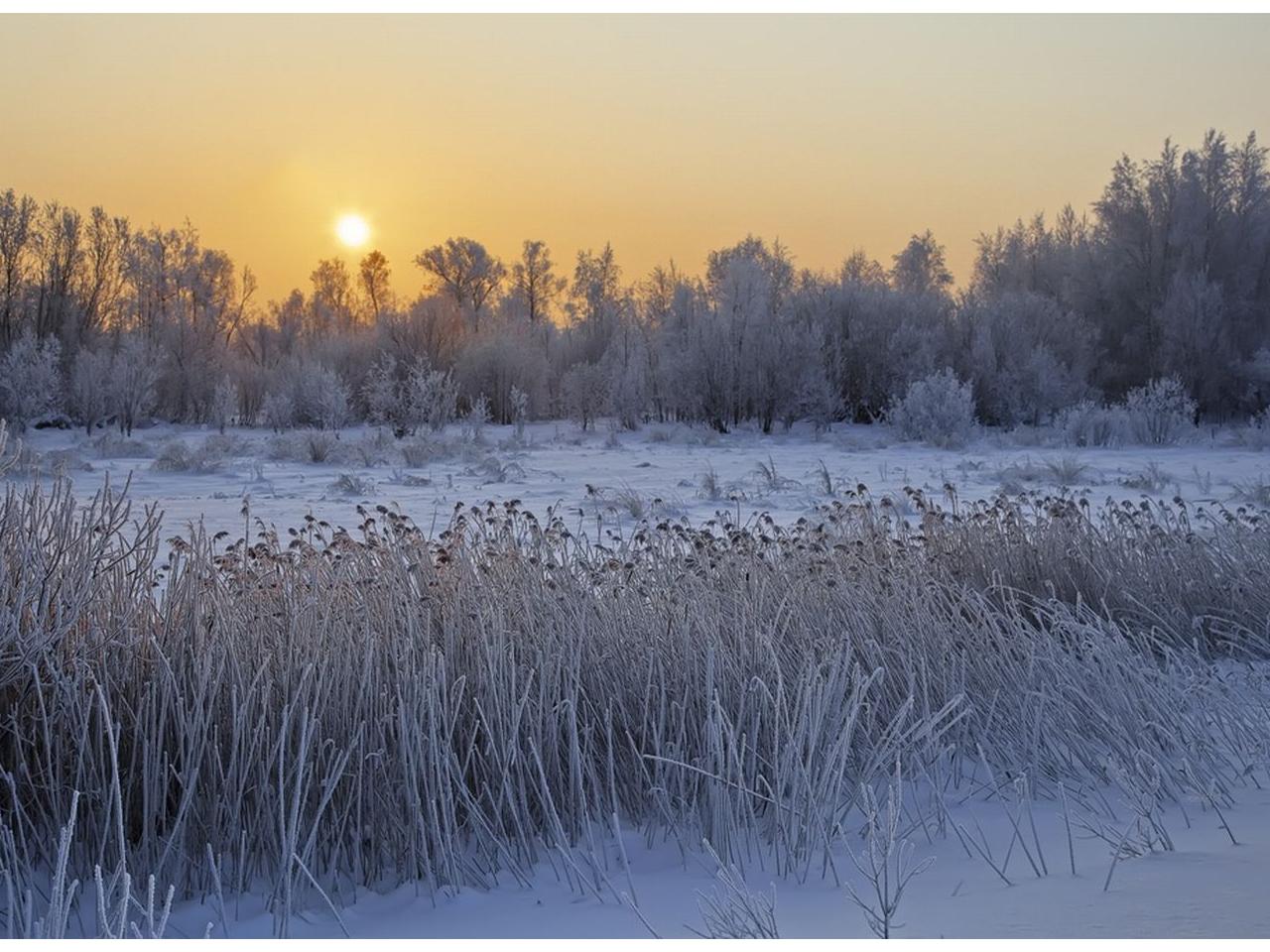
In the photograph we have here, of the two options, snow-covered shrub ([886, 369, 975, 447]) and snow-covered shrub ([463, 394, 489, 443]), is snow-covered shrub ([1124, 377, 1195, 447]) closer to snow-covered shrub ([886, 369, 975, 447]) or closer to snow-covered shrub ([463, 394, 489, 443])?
snow-covered shrub ([886, 369, 975, 447])

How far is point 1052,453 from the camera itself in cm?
1580

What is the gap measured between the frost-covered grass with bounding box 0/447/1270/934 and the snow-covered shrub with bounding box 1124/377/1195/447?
14.8 meters

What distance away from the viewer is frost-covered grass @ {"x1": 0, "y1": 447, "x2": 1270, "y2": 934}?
293 centimetres

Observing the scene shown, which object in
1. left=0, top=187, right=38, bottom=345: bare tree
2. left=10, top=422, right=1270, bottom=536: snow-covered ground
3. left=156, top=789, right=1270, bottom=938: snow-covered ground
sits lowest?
left=156, top=789, right=1270, bottom=938: snow-covered ground

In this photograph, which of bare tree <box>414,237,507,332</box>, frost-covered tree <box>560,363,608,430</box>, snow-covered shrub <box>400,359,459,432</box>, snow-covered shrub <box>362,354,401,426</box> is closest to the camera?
snow-covered shrub <box>400,359,459,432</box>

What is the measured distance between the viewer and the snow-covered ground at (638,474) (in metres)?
9.66

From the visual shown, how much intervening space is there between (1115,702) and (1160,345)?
23.1m

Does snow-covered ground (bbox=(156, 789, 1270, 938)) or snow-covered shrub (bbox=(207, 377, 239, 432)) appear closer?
snow-covered ground (bbox=(156, 789, 1270, 938))

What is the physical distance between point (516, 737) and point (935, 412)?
16.8 meters

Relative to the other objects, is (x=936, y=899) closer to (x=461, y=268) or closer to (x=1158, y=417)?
(x=1158, y=417)

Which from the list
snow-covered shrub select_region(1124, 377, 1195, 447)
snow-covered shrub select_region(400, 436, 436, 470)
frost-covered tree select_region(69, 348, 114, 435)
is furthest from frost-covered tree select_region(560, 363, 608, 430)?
snow-covered shrub select_region(1124, 377, 1195, 447)

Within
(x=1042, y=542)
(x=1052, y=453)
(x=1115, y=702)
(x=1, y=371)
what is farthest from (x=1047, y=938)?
(x=1, y=371)

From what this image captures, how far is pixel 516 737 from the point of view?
122 inches

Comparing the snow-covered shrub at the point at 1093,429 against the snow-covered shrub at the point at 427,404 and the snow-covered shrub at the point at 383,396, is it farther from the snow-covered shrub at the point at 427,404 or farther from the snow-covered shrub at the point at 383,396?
the snow-covered shrub at the point at 383,396
